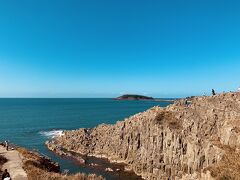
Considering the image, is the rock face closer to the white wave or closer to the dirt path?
the dirt path

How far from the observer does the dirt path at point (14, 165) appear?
32044 mm

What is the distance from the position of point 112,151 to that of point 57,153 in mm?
19071

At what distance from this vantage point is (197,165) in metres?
60.4

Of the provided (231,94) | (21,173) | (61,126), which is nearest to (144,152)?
(231,94)

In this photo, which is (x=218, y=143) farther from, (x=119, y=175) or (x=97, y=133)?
(x=97, y=133)

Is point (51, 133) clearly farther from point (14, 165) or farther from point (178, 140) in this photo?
point (14, 165)

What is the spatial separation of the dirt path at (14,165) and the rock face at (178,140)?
2318cm

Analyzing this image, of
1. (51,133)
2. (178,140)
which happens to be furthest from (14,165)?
(51,133)

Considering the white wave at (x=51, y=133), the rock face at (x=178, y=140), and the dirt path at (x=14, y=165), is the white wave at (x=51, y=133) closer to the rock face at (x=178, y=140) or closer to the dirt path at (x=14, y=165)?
the rock face at (x=178, y=140)

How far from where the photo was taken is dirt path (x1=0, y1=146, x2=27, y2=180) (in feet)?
105

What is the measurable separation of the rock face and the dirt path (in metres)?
23.2

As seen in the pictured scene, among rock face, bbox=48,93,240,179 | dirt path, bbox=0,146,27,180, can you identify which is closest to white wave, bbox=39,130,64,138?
rock face, bbox=48,93,240,179

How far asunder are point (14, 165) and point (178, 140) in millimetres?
43319

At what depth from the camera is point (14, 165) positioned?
36375 millimetres
